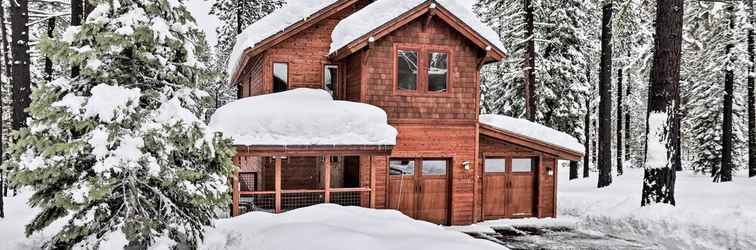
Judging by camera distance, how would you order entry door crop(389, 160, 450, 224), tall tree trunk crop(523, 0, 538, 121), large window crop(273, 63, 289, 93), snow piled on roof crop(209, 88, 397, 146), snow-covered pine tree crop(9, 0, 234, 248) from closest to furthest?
snow-covered pine tree crop(9, 0, 234, 248) < snow piled on roof crop(209, 88, 397, 146) < entry door crop(389, 160, 450, 224) < large window crop(273, 63, 289, 93) < tall tree trunk crop(523, 0, 538, 121)

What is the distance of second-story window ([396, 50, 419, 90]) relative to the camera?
14.1 metres

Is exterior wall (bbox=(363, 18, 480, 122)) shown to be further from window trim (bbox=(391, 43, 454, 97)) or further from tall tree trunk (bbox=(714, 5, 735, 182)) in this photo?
tall tree trunk (bbox=(714, 5, 735, 182))

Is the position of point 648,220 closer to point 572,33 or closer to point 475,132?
point 475,132

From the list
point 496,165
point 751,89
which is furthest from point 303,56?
point 751,89

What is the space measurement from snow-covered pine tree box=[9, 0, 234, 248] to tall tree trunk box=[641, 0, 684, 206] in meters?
9.96

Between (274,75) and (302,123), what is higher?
(274,75)

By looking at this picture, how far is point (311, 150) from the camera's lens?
1209cm

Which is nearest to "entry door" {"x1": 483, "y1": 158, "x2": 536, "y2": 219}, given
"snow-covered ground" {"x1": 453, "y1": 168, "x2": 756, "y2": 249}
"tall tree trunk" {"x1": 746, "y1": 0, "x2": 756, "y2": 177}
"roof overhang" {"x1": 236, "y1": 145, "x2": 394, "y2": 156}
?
"snow-covered ground" {"x1": 453, "y1": 168, "x2": 756, "y2": 249}

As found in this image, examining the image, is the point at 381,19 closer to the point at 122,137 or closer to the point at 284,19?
the point at 284,19

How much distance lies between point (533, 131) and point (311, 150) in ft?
24.8

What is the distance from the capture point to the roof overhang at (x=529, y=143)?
1509 cm

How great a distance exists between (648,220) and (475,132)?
16.5 ft

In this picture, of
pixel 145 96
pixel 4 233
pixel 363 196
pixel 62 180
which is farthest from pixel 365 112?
pixel 4 233

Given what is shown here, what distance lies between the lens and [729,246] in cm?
1078
